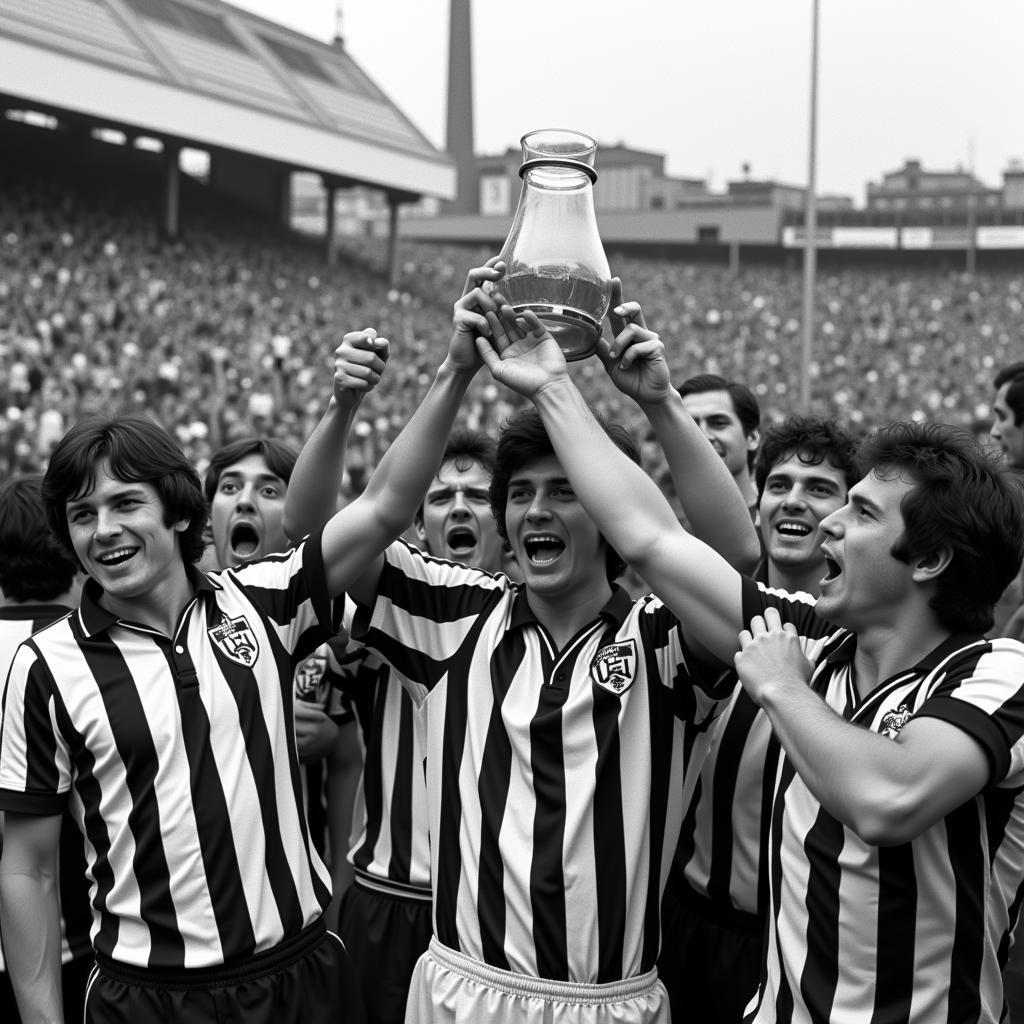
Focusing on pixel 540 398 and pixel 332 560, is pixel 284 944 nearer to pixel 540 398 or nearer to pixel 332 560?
pixel 332 560

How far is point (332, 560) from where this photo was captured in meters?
2.66

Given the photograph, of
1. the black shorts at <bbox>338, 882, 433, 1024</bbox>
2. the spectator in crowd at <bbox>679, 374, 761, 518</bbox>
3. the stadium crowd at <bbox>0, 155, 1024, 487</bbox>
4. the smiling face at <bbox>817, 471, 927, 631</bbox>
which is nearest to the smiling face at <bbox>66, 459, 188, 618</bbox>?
the black shorts at <bbox>338, 882, 433, 1024</bbox>

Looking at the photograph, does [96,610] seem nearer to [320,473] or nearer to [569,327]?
[320,473]

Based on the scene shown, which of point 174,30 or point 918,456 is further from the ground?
point 174,30

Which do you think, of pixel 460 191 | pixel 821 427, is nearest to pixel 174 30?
pixel 460 191

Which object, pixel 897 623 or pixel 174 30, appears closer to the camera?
pixel 897 623

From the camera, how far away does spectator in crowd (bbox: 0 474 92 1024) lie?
319 centimetres

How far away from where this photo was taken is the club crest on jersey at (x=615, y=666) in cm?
250

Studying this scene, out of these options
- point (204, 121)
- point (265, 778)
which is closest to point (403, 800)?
point (265, 778)

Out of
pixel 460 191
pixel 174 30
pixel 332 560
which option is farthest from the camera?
pixel 460 191

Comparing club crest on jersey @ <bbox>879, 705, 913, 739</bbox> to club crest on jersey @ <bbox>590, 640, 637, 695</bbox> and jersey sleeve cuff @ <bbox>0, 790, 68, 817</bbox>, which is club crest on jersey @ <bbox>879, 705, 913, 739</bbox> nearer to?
club crest on jersey @ <bbox>590, 640, 637, 695</bbox>

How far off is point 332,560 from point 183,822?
1.99 feet

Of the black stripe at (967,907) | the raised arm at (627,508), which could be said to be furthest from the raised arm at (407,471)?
the black stripe at (967,907)

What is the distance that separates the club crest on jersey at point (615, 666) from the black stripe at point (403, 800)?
2.98 feet
